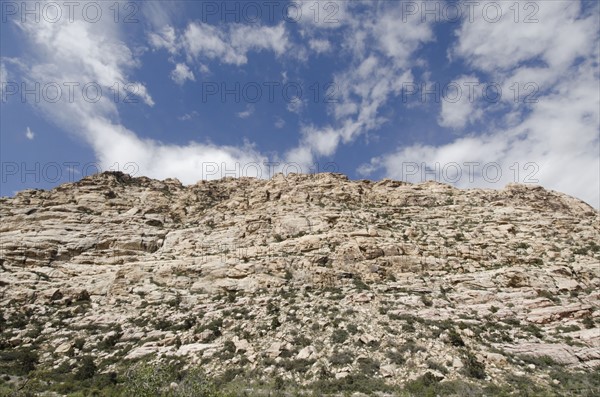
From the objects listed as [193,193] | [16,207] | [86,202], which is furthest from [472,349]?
[16,207]

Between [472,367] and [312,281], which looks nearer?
[472,367]

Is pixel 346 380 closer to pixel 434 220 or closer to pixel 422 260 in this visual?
pixel 422 260

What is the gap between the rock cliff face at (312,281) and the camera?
74.4 ft

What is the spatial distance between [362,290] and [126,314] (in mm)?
19741

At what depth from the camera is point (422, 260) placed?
3312 cm

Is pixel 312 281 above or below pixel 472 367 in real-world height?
above

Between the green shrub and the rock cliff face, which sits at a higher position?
the rock cliff face

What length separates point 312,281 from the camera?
31.8 meters

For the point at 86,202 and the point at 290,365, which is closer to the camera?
the point at 290,365

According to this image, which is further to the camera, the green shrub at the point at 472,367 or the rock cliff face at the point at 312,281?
the rock cliff face at the point at 312,281

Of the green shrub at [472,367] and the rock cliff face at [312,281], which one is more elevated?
the rock cliff face at [312,281]

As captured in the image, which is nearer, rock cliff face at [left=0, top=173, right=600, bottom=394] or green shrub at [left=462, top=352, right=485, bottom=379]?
green shrub at [left=462, top=352, right=485, bottom=379]

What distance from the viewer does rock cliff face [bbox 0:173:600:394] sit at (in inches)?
893

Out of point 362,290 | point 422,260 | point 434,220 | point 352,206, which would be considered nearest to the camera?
point 362,290
